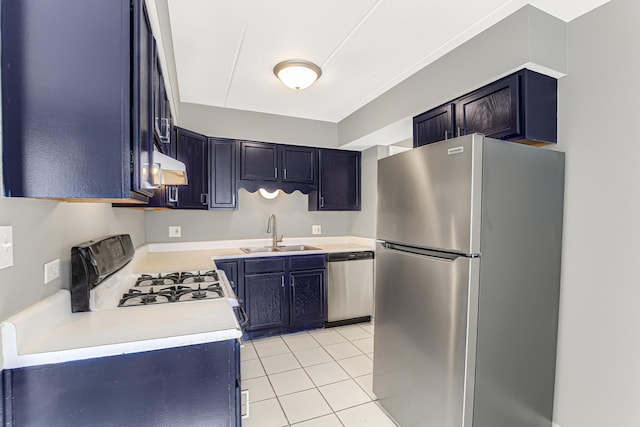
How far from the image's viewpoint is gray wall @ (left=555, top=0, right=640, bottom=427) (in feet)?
4.99

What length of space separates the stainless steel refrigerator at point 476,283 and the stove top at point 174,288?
112cm

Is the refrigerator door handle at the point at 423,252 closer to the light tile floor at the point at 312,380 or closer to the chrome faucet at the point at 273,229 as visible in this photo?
the light tile floor at the point at 312,380

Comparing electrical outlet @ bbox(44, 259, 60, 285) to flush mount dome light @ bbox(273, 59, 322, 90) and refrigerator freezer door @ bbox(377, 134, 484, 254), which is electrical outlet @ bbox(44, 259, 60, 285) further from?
flush mount dome light @ bbox(273, 59, 322, 90)

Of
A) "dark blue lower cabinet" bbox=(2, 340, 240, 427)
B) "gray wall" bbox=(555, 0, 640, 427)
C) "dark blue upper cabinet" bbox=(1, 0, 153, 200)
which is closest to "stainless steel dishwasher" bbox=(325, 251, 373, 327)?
"gray wall" bbox=(555, 0, 640, 427)

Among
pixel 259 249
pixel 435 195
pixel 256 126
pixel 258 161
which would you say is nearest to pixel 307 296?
pixel 259 249

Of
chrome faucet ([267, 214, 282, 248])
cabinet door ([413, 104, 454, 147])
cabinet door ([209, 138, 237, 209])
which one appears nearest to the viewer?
cabinet door ([413, 104, 454, 147])

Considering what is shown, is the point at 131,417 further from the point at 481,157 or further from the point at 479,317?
the point at 481,157

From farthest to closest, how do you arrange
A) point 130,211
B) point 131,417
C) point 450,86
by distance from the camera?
point 130,211 < point 450,86 < point 131,417

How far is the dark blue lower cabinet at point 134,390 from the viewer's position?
0.98 meters

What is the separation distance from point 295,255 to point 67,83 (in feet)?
8.31

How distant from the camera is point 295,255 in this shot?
10.7ft

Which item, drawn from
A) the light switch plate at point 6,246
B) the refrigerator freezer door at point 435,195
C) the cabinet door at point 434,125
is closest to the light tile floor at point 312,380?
the refrigerator freezer door at point 435,195

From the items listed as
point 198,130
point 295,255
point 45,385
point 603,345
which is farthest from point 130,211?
point 603,345

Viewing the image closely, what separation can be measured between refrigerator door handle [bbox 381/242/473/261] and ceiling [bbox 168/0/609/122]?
4.44ft
